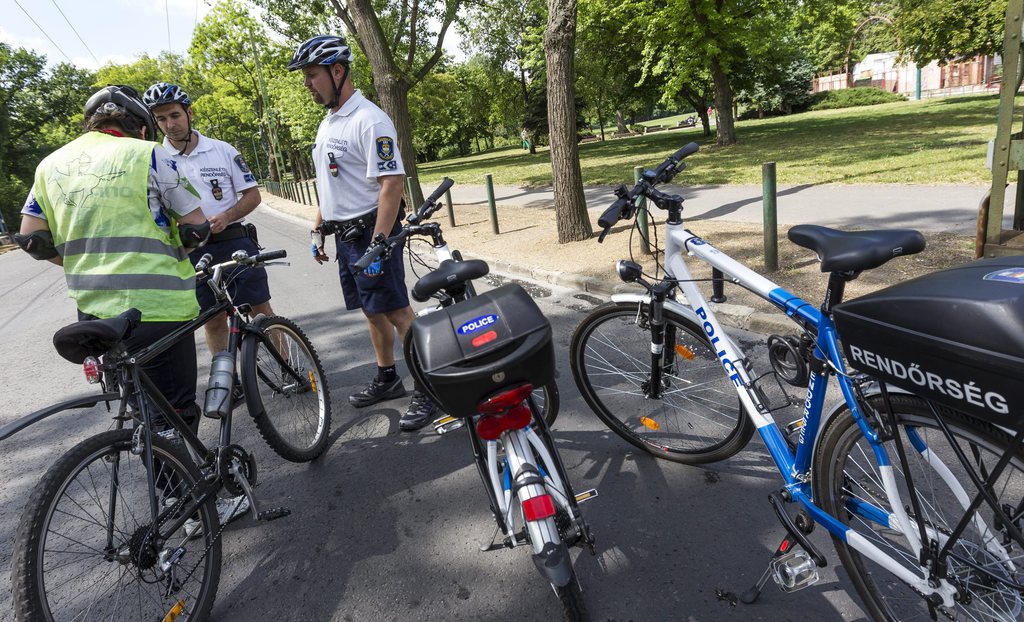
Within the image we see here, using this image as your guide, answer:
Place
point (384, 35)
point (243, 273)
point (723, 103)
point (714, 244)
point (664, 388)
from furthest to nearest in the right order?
point (723, 103) < point (384, 35) < point (714, 244) < point (243, 273) < point (664, 388)

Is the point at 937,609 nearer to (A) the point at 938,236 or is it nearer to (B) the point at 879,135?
(A) the point at 938,236

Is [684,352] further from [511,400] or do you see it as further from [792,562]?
[511,400]

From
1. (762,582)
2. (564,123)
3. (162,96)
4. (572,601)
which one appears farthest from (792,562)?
(564,123)

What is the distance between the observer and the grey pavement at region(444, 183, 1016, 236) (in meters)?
6.94

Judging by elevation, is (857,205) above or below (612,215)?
below

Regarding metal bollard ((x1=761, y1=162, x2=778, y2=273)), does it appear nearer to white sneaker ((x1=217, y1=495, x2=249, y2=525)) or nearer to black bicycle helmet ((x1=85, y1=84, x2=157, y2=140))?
white sneaker ((x1=217, y1=495, x2=249, y2=525))

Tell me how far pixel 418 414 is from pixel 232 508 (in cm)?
116

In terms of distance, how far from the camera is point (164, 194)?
249 centimetres

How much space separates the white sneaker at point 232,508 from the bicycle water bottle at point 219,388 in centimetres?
59

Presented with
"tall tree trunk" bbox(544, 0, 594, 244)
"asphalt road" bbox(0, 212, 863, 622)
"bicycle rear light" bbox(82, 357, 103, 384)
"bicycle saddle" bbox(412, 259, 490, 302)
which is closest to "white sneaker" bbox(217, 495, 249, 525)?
"asphalt road" bbox(0, 212, 863, 622)

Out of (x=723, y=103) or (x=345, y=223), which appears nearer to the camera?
(x=345, y=223)

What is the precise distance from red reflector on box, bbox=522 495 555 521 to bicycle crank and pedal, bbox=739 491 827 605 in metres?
0.84

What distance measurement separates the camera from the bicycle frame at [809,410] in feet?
5.57

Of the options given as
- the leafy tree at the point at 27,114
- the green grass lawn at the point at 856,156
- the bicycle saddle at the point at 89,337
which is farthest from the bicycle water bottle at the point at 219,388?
the leafy tree at the point at 27,114
